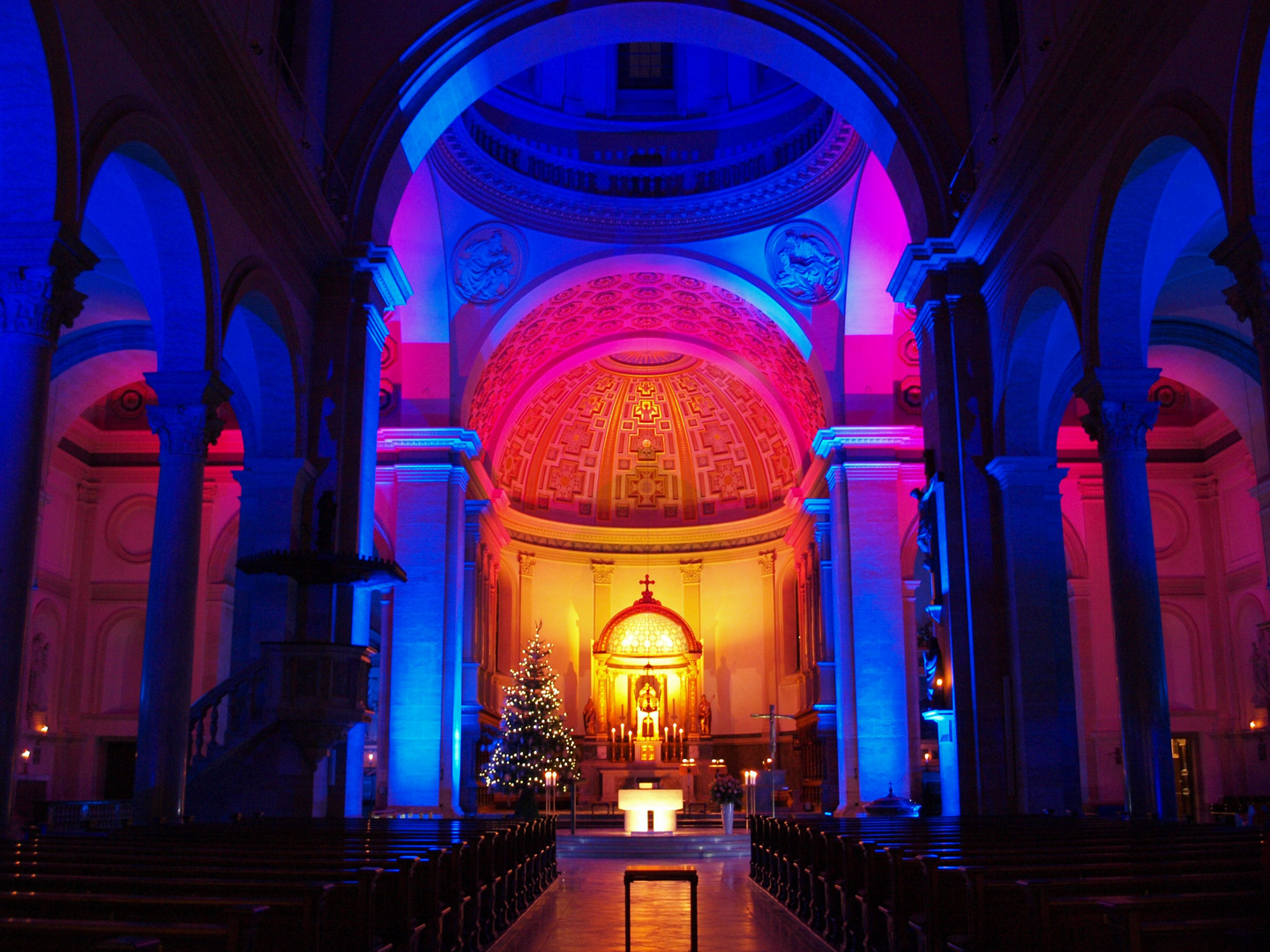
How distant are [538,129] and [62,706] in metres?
15.9

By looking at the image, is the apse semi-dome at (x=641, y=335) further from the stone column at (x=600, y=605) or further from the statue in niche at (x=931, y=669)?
the statue in niche at (x=931, y=669)

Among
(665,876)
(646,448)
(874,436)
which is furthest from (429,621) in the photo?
(665,876)

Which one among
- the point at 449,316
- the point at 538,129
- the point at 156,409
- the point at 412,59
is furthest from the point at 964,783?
the point at 538,129

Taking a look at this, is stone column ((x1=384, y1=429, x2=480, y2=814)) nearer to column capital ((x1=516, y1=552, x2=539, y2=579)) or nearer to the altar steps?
the altar steps

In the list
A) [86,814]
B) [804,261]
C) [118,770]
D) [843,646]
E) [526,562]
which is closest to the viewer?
[86,814]

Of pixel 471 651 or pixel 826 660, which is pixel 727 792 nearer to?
pixel 826 660

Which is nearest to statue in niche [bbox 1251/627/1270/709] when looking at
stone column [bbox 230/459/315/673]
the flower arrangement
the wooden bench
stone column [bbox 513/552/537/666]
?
the flower arrangement

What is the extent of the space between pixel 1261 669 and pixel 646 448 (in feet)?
54.8

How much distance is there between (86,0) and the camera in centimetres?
923

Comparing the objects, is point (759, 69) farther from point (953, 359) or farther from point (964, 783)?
point (964, 783)

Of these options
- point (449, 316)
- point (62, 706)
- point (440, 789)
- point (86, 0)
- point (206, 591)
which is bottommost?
point (440, 789)

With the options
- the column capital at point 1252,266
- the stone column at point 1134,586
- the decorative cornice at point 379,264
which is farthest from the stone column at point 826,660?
the column capital at point 1252,266

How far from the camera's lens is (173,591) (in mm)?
11484

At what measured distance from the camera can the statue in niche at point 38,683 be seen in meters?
23.1
